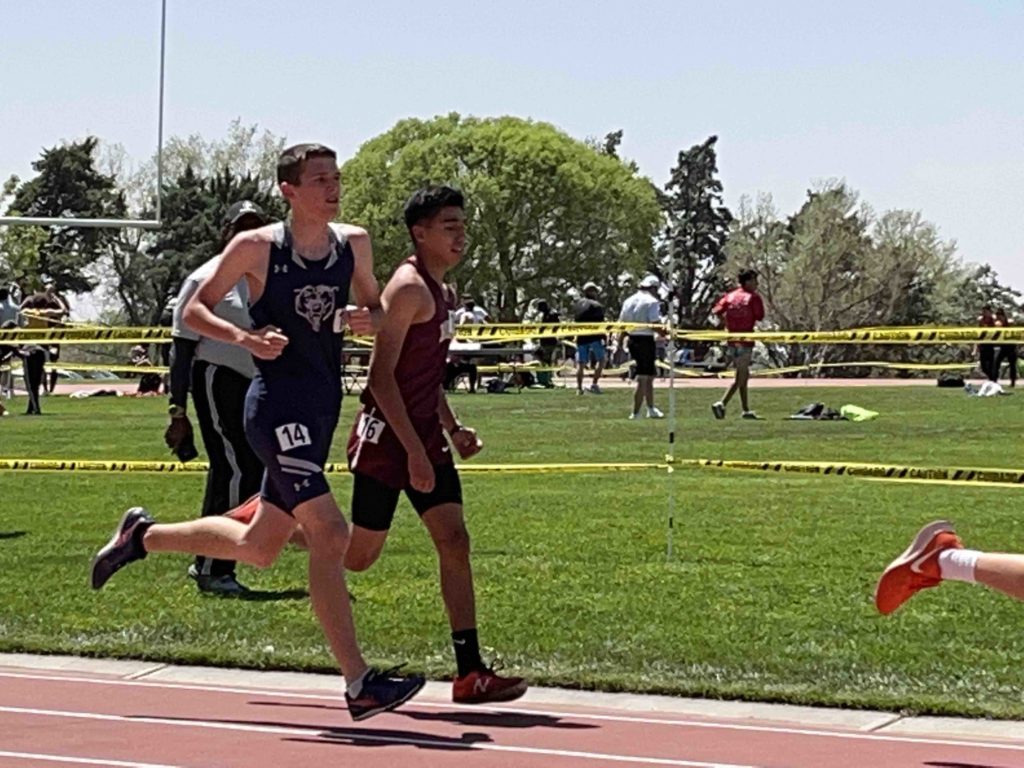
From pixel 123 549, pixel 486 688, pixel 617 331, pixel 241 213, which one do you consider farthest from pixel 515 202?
pixel 486 688

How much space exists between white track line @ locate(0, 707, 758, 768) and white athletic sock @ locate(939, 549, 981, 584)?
3.70 ft

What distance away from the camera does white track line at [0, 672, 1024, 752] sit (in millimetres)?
7324

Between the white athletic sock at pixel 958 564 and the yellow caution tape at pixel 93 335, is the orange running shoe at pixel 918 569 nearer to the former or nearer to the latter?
the white athletic sock at pixel 958 564

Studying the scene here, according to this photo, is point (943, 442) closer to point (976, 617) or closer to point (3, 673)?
point (976, 617)

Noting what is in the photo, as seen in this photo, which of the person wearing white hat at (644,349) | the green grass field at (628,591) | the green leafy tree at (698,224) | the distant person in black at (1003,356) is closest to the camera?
the green grass field at (628,591)

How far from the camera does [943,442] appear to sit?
20.8 meters

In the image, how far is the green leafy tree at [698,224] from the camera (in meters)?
108

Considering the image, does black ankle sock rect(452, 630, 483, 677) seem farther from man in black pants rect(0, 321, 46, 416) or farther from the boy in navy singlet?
man in black pants rect(0, 321, 46, 416)

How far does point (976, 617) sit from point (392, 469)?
10.3 feet

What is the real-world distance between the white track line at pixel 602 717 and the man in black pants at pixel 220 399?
1.66 meters

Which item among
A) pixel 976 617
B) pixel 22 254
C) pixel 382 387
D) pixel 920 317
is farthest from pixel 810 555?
pixel 920 317

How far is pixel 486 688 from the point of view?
7973mm

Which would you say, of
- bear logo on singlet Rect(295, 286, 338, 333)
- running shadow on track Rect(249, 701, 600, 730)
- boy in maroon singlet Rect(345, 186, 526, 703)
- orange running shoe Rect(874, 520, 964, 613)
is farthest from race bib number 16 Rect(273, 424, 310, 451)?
orange running shoe Rect(874, 520, 964, 613)

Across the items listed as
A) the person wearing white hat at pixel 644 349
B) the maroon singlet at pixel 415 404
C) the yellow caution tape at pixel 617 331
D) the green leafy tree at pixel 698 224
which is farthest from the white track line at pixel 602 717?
the green leafy tree at pixel 698 224
